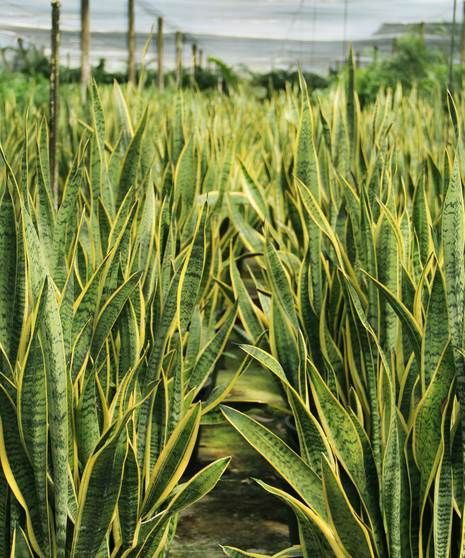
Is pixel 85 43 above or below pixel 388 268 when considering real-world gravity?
above

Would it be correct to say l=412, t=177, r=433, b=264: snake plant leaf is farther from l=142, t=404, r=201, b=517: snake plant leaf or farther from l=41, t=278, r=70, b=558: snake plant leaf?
l=41, t=278, r=70, b=558: snake plant leaf

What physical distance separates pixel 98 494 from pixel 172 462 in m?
0.12

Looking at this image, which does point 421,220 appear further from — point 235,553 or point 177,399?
point 235,553

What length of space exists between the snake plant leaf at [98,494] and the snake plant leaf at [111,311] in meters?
0.16

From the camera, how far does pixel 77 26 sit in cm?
1278

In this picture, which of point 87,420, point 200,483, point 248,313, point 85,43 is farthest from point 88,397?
point 85,43

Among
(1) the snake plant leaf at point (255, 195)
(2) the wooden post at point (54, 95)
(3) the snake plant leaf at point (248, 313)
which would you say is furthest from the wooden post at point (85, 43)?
(3) the snake plant leaf at point (248, 313)

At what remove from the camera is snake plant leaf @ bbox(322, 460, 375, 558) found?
0.80 meters

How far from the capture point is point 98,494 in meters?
0.78

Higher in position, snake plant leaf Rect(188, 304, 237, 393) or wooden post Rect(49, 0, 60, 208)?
wooden post Rect(49, 0, 60, 208)

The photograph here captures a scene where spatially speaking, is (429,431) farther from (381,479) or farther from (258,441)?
(258,441)

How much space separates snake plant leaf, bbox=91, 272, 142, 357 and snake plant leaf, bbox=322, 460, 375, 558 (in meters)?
0.27

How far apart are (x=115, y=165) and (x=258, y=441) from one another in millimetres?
959

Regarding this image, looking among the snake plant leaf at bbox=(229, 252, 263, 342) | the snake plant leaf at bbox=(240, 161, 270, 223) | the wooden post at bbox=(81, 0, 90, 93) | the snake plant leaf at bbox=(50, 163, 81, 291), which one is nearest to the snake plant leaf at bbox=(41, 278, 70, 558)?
the snake plant leaf at bbox=(50, 163, 81, 291)
